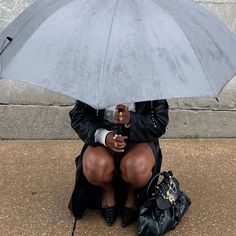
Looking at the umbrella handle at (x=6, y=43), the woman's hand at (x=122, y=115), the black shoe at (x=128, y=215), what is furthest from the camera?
the black shoe at (x=128, y=215)

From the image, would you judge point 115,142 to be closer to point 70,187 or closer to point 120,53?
point 120,53

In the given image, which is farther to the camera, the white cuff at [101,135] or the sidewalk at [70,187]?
the sidewalk at [70,187]

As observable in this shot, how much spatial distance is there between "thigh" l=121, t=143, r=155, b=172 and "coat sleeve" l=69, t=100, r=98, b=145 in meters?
0.23

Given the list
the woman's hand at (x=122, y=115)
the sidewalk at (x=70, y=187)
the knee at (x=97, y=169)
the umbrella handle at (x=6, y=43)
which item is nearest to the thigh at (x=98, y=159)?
the knee at (x=97, y=169)

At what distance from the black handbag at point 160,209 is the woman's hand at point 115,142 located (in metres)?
0.42

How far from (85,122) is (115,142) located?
0.94ft

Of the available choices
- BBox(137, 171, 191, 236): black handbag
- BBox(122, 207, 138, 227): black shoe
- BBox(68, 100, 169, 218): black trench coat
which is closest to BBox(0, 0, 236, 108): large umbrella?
BBox(68, 100, 169, 218): black trench coat

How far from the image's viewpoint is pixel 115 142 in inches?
114

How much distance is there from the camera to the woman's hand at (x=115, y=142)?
287 centimetres

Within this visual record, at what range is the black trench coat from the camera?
119 inches

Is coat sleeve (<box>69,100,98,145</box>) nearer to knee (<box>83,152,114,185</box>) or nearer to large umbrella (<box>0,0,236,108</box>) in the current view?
knee (<box>83,152,114,185</box>)

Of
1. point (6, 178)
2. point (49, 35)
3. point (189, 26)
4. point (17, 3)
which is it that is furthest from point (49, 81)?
point (17, 3)

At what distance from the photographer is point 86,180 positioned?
10.5 ft

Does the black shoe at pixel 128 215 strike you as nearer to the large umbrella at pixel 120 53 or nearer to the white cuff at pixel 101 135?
the white cuff at pixel 101 135
